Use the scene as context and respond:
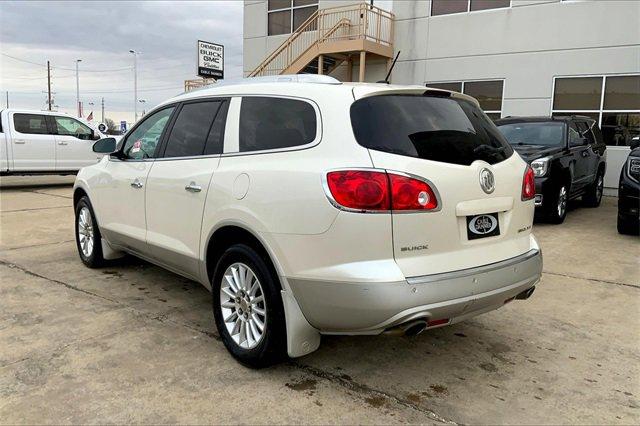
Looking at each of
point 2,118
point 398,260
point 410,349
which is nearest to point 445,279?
point 398,260

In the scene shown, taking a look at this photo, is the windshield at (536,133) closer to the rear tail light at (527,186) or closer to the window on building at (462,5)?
the window on building at (462,5)

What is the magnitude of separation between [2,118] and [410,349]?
40.6ft

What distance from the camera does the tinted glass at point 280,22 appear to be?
17266mm

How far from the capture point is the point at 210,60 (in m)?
15.0

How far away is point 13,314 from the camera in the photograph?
14.0ft

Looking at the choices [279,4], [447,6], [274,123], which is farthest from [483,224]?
[279,4]

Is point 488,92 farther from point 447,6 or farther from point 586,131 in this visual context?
point 586,131

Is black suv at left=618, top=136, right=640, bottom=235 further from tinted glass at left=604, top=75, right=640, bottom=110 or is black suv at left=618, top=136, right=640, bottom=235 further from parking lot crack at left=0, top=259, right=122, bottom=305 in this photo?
parking lot crack at left=0, top=259, right=122, bottom=305

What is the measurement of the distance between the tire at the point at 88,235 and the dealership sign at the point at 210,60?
383 inches

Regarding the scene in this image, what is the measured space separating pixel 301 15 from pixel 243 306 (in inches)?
594

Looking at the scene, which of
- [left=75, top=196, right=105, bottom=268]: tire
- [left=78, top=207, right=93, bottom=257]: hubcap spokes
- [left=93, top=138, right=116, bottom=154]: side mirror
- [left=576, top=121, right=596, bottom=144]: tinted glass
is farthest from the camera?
[left=576, top=121, right=596, bottom=144]: tinted glass

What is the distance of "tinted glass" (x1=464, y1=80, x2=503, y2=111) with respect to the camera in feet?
45.3

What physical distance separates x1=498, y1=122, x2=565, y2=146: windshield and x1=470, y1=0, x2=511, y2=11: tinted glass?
17.2 feet

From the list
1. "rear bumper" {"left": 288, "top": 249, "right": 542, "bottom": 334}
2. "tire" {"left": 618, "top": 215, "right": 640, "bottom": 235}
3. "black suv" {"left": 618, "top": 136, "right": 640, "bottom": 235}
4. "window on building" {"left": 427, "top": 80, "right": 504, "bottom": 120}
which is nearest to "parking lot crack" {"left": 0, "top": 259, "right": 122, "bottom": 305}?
"rear bumper" {"left": 288, "top": 249, "right": 542, "bottom": 334}
